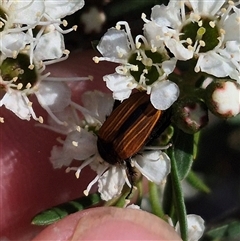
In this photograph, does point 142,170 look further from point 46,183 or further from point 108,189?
point 46,183

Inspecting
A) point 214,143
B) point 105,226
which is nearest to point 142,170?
point 105,226

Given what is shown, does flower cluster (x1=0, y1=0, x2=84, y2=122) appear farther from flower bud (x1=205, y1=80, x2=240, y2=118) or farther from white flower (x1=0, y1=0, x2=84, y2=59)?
flower bud (x1=205, y1=80, x2=240, y2=118)

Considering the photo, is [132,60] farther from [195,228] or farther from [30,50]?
[195,228]

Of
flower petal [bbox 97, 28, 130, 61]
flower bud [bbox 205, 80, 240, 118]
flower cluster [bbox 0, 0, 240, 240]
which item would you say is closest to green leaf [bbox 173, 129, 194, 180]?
flower cluster [bbox 0, 0, 240, 240]

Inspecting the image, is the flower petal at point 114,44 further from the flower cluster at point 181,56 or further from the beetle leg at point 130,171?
the beetle leg at point 130,171

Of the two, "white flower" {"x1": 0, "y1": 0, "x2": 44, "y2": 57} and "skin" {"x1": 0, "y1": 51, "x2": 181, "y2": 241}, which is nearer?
"white flower" {"x1": 0, "y1": 0, "x2": 44, "y2": 57}

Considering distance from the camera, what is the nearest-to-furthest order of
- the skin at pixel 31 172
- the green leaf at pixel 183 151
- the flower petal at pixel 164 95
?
the flower petal at pixel 164 95 → the green leaf at pixel 183 151 → the skin at pixel 31 172

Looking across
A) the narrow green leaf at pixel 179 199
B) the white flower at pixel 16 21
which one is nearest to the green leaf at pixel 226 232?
the narrow green leaf at pixel 179 199
